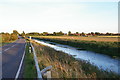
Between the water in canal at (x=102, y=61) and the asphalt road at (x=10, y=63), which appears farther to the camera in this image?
the water in canal at (x=102, y=61)

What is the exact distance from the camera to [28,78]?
612cm

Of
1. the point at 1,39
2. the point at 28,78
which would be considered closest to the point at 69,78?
the point at 28,78

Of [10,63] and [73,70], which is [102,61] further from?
[10,63]

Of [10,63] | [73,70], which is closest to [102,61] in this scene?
[73,70]

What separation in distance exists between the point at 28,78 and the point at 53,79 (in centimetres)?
123

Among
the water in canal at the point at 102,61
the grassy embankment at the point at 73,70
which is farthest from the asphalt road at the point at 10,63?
the water in canal at the point at 102,61

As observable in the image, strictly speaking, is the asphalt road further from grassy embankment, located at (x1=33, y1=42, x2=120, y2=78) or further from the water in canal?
the water in canal

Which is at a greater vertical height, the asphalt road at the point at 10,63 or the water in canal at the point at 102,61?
the asphalt road at the point at 10,63

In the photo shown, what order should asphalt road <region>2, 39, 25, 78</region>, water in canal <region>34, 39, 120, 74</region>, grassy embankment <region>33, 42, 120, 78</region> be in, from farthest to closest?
water in canal <region>34, 39, 120, 74</region> → asphalt road <region>2, 39, 25, 78</region> → grassy embankment <region>33, 42, 120, 78</region>

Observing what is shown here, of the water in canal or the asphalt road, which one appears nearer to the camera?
the asphalt road

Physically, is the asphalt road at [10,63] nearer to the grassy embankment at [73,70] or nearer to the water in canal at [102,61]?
the grassy embankment at [73,70]

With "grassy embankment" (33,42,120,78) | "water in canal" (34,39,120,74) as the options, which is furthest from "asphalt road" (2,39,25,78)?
"water in canal" (34,39,120,74)

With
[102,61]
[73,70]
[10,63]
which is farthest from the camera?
[102,61]

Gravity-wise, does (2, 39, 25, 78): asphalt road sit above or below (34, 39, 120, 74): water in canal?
above
